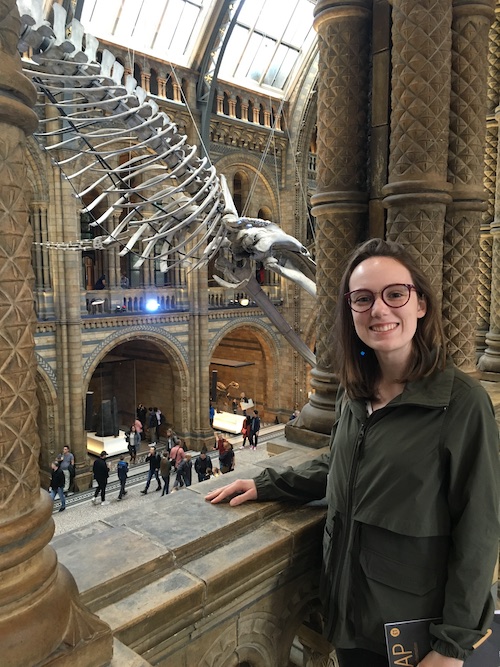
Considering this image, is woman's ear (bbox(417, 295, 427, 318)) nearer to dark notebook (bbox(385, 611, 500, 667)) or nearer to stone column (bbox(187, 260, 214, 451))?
dark notebook (bbox(385, 611, 500, 667))

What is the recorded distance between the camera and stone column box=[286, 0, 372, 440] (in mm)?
2900

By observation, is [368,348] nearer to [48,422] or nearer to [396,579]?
[396,579]

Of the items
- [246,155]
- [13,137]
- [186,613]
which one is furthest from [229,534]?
[246,155]

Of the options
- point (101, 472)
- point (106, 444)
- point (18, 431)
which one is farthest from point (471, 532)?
point (106, 444)

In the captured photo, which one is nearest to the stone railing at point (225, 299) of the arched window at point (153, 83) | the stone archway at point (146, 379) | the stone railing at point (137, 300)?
the stone railing at point (137, 300)

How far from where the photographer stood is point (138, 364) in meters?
15.5

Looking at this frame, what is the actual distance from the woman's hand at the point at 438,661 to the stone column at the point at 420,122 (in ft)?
6.22

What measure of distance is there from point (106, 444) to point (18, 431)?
11275mm

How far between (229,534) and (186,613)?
13.9 inches

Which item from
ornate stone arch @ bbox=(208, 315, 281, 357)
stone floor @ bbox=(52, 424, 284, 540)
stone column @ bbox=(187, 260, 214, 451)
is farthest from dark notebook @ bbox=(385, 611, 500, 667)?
ornate stone arch @ bbox=(208, 315, 281, 357)

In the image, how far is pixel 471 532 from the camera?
A: 4.19 ft

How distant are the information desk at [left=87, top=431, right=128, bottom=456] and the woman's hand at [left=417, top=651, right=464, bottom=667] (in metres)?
11.1

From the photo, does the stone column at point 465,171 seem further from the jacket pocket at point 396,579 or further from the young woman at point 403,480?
the jacket pocket at point 396,579

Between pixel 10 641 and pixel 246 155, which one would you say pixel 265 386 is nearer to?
pixel 246 155
